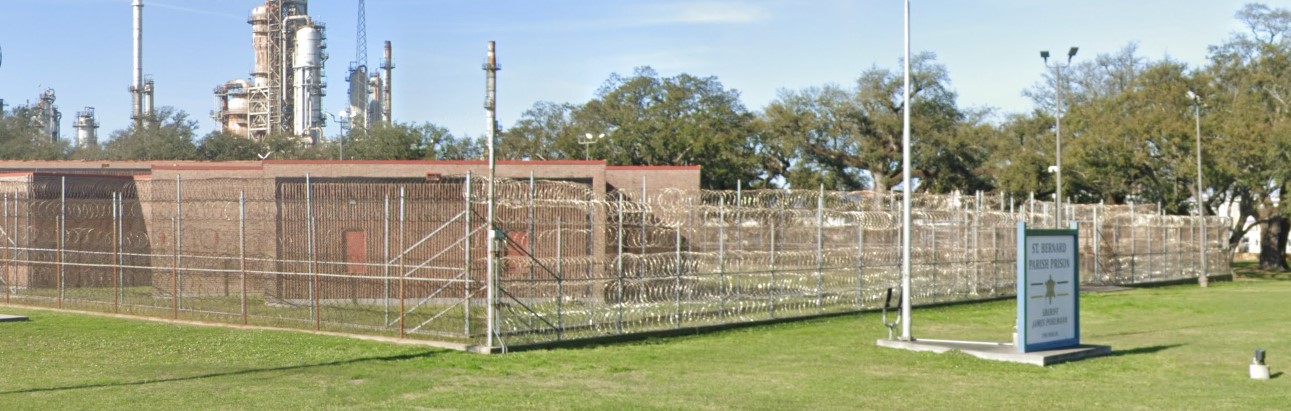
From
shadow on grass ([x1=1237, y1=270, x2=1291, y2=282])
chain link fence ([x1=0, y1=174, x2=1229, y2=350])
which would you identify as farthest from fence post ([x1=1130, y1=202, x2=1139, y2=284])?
shadow on grass ([x1=1237, y1=270, x2=1291, y2=282])

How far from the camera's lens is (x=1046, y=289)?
65.5 ft

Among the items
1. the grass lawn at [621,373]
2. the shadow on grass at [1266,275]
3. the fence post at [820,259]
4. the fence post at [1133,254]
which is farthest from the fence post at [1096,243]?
the grass lawn at [621,373]

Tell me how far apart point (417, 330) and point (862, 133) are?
52.6 meters

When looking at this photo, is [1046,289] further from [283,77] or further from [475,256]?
[283,77]

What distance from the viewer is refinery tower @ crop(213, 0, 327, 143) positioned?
101m

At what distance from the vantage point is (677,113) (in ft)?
247

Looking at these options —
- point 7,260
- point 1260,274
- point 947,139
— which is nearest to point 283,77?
point 947,139

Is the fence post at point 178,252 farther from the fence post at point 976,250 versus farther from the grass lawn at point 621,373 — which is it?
the fence post at point 976,250

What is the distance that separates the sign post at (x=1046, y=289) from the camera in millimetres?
19500

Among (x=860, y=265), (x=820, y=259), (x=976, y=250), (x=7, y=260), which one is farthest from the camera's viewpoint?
(x=976, y=250)

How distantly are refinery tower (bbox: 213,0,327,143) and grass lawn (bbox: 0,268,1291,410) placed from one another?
253 ft

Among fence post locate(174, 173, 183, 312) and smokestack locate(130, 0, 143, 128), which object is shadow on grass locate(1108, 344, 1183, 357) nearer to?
fence post locate(174, 173, 183, 312)

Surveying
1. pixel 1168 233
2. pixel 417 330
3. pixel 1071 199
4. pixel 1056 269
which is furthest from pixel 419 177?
pixel 1071 199

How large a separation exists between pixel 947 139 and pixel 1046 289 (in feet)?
169
